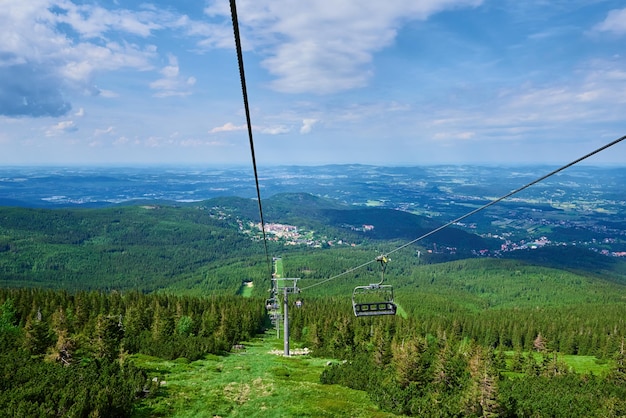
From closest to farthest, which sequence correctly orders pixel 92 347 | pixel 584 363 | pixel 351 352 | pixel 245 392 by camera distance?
1. pixel 245 392
2. pixel 92 347
3. pixel 351 352
4. pixel 584 363

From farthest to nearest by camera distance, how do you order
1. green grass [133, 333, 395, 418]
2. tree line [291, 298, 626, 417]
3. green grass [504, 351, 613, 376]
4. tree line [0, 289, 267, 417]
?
green grass [504, 351, 613, 376], tree line [291, 298, 626, 417], green grass [133, 333, 395, 418], tree line [0, 289, 267, 417]

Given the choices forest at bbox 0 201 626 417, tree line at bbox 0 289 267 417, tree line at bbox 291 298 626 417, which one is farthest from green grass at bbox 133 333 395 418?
tree line at bbox 291 298 626 417

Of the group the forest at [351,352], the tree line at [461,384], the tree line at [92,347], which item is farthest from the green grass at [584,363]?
the tree line at [92,347]

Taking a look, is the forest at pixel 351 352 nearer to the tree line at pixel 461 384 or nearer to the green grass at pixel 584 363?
the tree line at pixel 461 384

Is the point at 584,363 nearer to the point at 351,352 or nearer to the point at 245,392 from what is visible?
the point at 351,352

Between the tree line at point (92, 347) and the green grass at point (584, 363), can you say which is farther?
the green grass at point (584, 363)

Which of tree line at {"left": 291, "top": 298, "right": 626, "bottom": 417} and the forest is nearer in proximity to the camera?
the forest

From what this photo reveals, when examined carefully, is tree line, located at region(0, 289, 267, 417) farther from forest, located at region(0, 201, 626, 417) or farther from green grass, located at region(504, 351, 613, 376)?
green grass, located at region(504, 351, 613, 376)

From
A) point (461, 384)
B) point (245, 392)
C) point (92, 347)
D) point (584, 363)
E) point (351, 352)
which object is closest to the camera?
point (245, 392)

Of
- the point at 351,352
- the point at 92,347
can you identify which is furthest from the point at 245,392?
the point at 351,352
